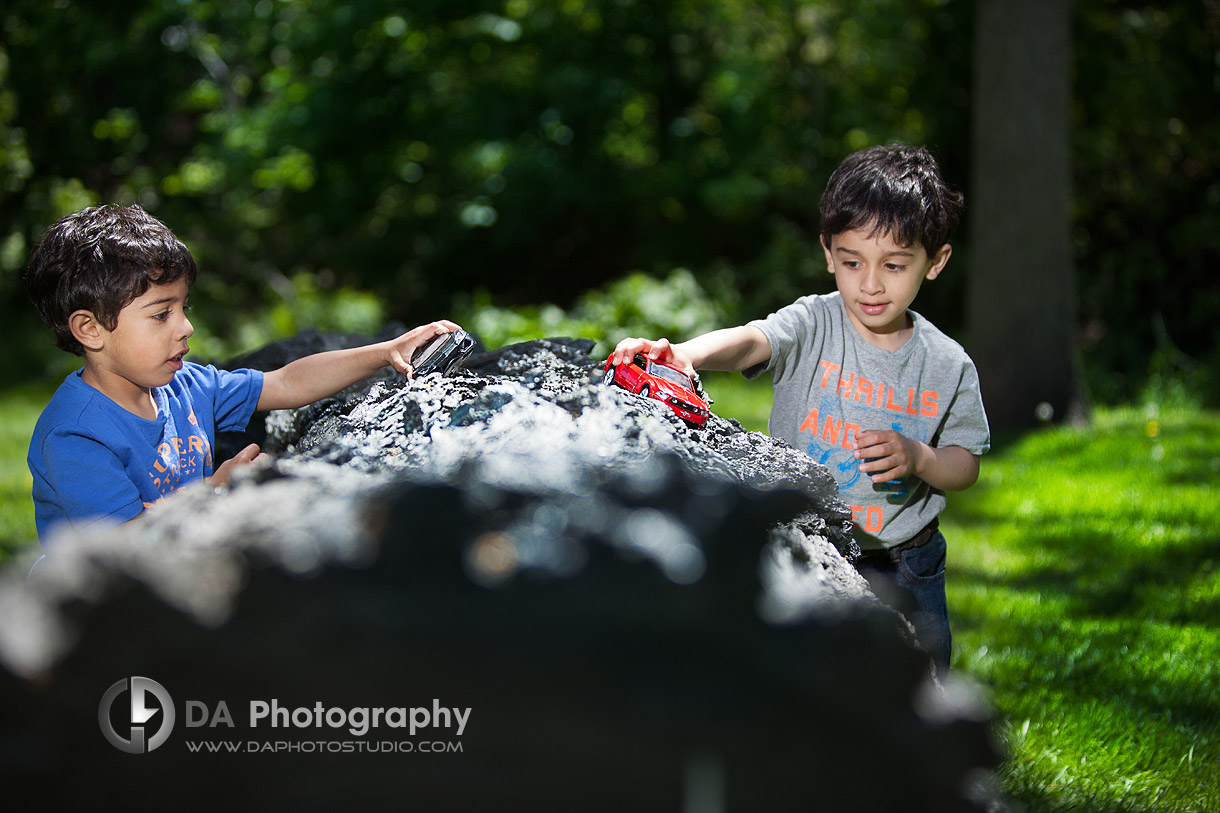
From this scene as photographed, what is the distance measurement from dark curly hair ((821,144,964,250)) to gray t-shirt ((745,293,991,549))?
0.87 ft

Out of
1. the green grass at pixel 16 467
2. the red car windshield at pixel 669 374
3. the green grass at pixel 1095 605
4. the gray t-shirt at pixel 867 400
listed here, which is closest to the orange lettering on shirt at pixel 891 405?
the gray t-shirt at pixel 867 400

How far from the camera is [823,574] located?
64.1 inches

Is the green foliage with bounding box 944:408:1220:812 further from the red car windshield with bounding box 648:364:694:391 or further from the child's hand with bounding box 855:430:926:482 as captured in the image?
the red car windshield with bounding box 648:364:694:391

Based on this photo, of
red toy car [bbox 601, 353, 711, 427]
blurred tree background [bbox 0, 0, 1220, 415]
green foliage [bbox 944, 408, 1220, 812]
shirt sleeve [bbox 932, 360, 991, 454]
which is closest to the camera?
red toy car [bbox 601, 353, 711, 427]

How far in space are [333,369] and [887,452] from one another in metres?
1.40

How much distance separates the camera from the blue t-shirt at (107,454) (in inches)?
82.6

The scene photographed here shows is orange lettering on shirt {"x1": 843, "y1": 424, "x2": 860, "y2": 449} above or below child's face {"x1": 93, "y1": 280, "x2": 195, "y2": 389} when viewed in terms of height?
below

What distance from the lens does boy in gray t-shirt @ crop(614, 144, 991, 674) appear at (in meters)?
2.45

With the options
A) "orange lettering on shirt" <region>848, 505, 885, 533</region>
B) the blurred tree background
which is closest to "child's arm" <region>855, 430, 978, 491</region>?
"orange lettering on shirt" <region>848, 505, 885, 533</region>

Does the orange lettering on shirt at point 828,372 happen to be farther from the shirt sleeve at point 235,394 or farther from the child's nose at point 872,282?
the shirt sleeve at point 235,394

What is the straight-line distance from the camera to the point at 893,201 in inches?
95.8

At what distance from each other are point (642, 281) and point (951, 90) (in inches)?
156

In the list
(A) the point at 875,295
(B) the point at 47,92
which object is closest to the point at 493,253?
(B) the point at 47,92

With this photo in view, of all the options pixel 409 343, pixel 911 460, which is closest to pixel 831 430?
pixel 911 460
